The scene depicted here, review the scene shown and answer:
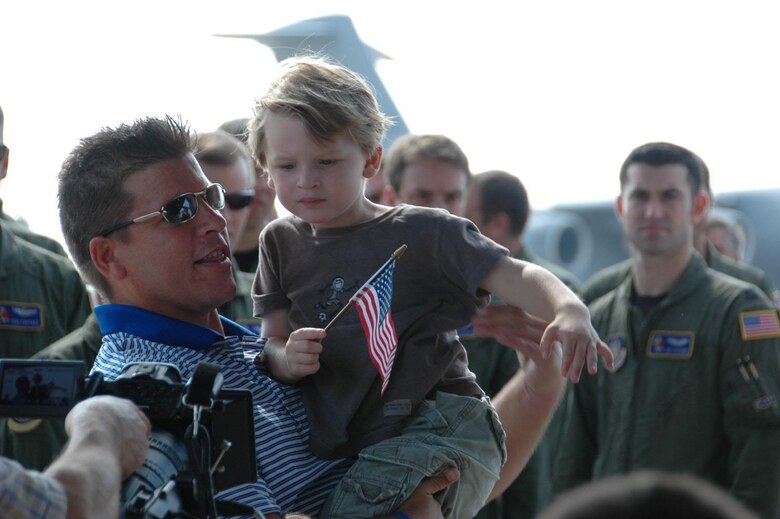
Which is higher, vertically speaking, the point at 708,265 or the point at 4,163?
the point at 4,163

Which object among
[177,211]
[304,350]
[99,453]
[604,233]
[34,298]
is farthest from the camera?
[604,233]

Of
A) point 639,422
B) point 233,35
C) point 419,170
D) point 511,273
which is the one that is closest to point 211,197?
point 511,273

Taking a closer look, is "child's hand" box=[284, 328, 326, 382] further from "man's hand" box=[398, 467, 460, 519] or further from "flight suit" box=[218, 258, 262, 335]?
"flight suit" box=[218, 258, 262, 335]

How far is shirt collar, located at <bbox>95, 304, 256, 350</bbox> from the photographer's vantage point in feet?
9.73

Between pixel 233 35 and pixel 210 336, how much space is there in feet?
51.3

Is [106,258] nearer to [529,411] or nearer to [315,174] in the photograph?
[315,174]

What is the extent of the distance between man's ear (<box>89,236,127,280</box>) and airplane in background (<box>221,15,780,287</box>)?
750cm

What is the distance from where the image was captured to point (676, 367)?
6.48 m

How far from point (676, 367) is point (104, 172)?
13.9 ft

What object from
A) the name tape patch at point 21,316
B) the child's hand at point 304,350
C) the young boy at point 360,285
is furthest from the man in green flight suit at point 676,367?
the child's hand at point 304,350

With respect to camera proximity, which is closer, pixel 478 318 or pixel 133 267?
pixel 133 267

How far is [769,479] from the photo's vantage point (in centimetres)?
609

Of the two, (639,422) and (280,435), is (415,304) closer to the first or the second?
(280,435)

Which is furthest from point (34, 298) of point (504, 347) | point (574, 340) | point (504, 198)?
point (574, 340)
